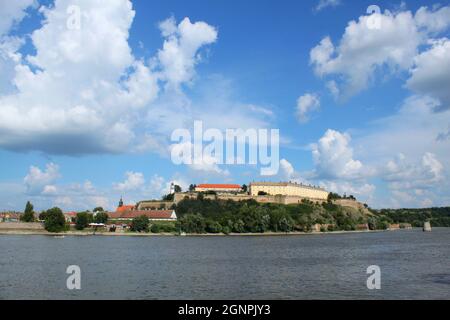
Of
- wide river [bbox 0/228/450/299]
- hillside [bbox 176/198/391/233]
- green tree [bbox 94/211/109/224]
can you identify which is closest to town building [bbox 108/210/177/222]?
hillside [bbox 176/198/391/233]

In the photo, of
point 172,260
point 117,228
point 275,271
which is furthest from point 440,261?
point 117,228

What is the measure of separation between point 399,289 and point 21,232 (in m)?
89.8

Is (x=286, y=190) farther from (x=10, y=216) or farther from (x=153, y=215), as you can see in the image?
(x=10, y=216)

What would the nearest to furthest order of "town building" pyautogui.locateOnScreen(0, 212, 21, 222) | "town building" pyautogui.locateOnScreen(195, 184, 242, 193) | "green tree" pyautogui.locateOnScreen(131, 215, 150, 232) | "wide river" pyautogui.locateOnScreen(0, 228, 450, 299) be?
1. "wide river" pyautogui.locateOnScreen(0, 228, 450, 299)
2. "green tree" pyautogui.locateOnScreen(131, 215, 150, 232)
3. "town building" pyautogui.locateOnScreen(0, 212, 21, 222)
4. "town building" pyautogui.locateOnScreen(195, 184, 242, 193)

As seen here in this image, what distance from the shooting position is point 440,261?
42.3m

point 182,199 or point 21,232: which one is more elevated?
point 182,199

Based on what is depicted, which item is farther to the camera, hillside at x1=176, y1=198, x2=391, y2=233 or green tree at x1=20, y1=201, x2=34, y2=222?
green tree at x1=20, y1=201, x2=34, y2=222

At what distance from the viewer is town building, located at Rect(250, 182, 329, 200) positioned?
141250 millimetres

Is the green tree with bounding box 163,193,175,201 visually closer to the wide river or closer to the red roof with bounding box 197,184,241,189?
the red roof with bounding box 197,184,241,189

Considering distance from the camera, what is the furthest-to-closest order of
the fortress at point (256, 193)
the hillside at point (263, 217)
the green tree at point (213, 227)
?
the fortress at point (256, 193), the hillside at point (263, 217), the green tree at point (213, 227)

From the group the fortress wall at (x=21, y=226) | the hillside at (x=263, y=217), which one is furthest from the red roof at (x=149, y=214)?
the fortress wall at (x=21, y=226)

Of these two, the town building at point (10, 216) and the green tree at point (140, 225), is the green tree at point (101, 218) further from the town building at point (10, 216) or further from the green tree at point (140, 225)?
the town building at point (10, 216)

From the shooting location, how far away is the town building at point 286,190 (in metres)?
141
